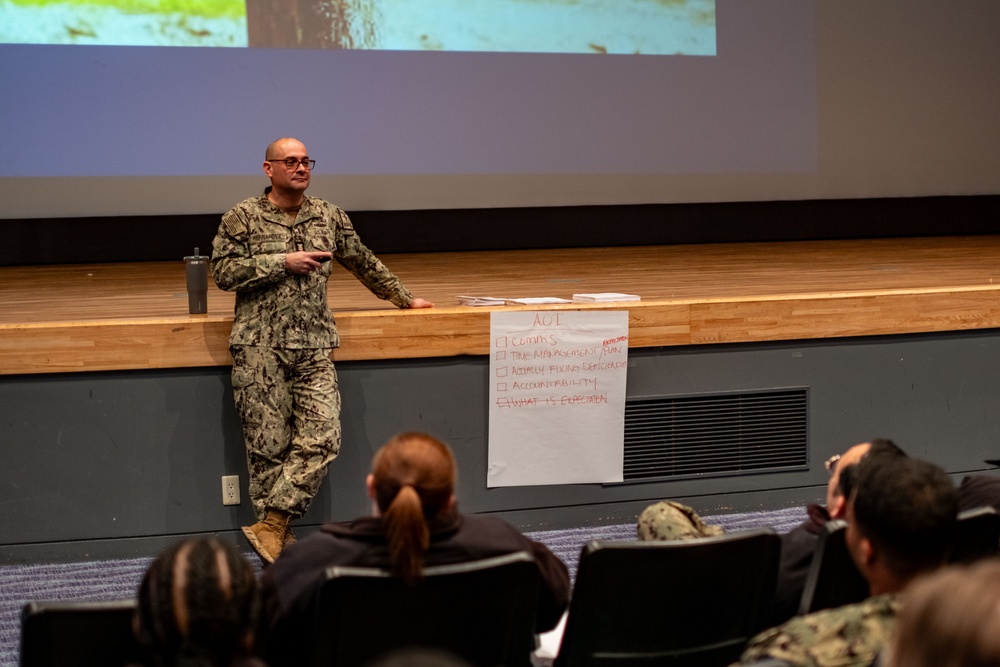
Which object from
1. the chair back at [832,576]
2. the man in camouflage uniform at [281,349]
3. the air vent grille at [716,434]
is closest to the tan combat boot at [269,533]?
the man in camouflage uniform at [281,349]

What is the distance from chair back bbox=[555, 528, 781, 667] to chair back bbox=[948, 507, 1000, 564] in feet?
1.12

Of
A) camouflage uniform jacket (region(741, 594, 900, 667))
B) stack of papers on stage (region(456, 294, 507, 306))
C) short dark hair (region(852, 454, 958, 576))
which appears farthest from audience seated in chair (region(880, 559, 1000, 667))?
stack of papers on stage (region(456, 294, 507, 306))

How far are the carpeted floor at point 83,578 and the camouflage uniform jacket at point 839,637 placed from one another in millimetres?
2183

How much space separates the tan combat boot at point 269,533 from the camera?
12.3 feet

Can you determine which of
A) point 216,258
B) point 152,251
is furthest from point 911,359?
point 152,251

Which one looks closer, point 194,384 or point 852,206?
point 194,384

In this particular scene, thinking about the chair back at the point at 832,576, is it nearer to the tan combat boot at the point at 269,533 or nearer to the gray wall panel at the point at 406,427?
the tan combat boot at the point at 269,533

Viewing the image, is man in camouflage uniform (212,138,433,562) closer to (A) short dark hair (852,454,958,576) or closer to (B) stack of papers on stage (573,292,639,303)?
(B) stack of papers on stage (573,292,639,303)

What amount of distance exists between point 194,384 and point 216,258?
A: 1.57ft

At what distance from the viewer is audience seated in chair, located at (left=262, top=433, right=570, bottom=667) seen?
197 cm

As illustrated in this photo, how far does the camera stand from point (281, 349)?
379 cm

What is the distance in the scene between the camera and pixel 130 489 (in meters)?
3.98

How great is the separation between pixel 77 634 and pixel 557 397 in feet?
8.55

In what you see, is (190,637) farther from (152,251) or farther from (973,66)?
(973,66)
